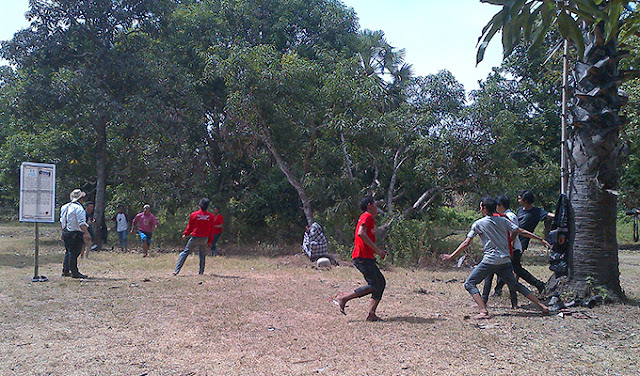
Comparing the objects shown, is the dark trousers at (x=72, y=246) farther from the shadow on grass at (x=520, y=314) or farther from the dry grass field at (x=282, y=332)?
the shadow on grass at (x=520, y=314)

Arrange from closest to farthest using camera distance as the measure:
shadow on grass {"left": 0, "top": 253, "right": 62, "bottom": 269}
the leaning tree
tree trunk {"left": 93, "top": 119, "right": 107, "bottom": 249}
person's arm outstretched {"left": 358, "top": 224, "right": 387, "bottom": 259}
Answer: person's arm outstretched {"left": 358, "top": 224, "right": 387, "bottom": 259}
the leaning tree
shadow on grass {"left": 0, "top": 253, "right": 62, "bottom": 269}
tree trunk {"left": 93, "top": 119, "right": 107, "bottom": 249}

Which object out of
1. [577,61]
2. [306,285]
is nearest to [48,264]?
[306,285]

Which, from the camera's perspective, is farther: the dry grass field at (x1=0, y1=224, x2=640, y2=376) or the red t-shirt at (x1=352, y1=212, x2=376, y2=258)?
the red t-shirt at (x1=352, y1=212, x2=376, y2=258)

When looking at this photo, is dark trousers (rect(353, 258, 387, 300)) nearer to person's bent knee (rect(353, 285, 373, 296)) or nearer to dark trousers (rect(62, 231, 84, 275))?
person's bent knee (rect(353, 285, 373, 296))

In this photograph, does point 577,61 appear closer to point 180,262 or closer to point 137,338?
point 137,338

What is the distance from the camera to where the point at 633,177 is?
19.7m

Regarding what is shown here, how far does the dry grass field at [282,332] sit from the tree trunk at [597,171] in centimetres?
62

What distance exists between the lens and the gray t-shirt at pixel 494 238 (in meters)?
6.97

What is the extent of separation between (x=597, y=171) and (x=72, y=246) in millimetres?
9166

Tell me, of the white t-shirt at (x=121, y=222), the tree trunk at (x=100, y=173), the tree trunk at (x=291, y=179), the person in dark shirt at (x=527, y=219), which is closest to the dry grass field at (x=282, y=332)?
the person in dark shirt at (x=527, y=219)

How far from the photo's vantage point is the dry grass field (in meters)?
5.07

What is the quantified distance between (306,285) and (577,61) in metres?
5.96

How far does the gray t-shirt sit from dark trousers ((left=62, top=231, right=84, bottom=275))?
7.37m

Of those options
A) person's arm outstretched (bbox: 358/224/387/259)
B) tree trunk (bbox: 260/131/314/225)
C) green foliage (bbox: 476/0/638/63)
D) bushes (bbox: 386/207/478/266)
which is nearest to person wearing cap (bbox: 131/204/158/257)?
tree trunk (bbox: 260/131/314/225)
